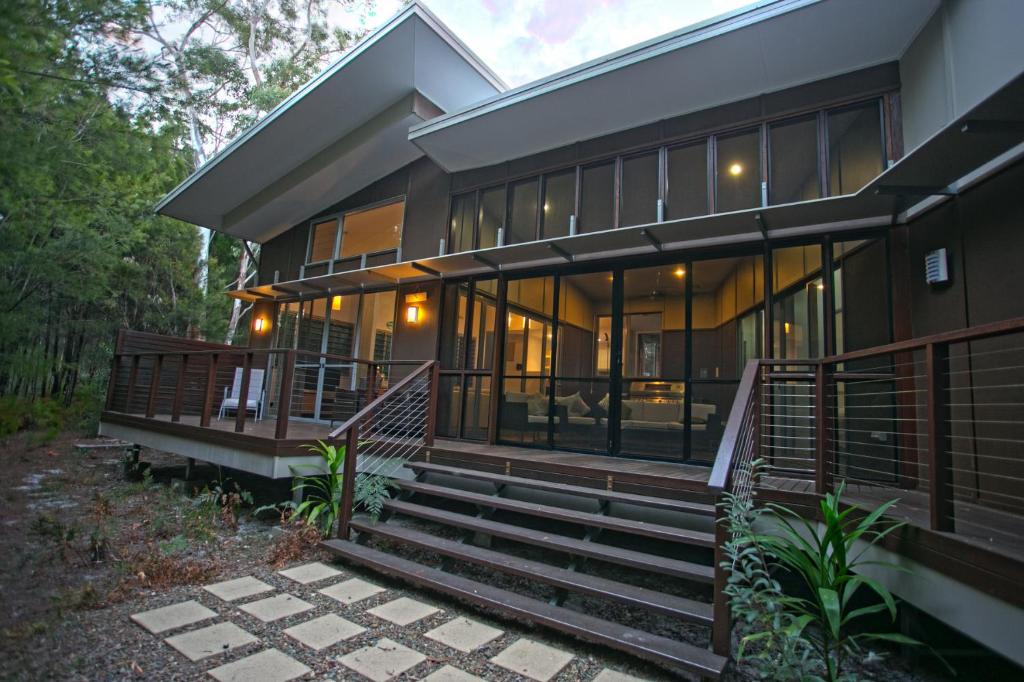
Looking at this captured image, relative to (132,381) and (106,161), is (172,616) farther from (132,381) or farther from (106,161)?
(106,161)

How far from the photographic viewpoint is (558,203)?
6285mm

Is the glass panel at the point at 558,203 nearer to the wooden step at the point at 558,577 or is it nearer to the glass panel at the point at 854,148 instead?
the glass panel at the point at 854,148

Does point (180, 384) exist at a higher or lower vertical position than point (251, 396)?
higher

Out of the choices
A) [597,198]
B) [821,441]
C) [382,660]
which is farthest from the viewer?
[597,198]

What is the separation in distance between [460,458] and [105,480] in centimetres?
515

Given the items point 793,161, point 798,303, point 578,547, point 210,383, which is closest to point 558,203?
point 793,161

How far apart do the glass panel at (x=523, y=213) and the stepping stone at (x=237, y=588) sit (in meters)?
4.70

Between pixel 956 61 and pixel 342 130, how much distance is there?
705cm

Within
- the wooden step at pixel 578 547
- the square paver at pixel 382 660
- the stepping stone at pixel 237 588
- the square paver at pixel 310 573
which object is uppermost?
the wooden step at pixel 578 547

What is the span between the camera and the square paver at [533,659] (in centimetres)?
237

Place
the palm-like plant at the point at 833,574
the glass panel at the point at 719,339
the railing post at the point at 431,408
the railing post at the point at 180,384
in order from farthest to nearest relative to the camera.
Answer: the railing post at the point at 180,384 < the railing post at the point at 431,408 < the glass panel at the point at 719,339 < the palm-like plant at the point at 833,574

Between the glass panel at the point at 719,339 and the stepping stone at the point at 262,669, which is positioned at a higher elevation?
the glass panel at the point at 719,339

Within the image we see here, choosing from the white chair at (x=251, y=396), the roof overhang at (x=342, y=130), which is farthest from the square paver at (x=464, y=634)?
the roof overhang at (x=342, y=130)

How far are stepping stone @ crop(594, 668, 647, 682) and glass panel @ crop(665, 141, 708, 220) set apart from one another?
170 inches
